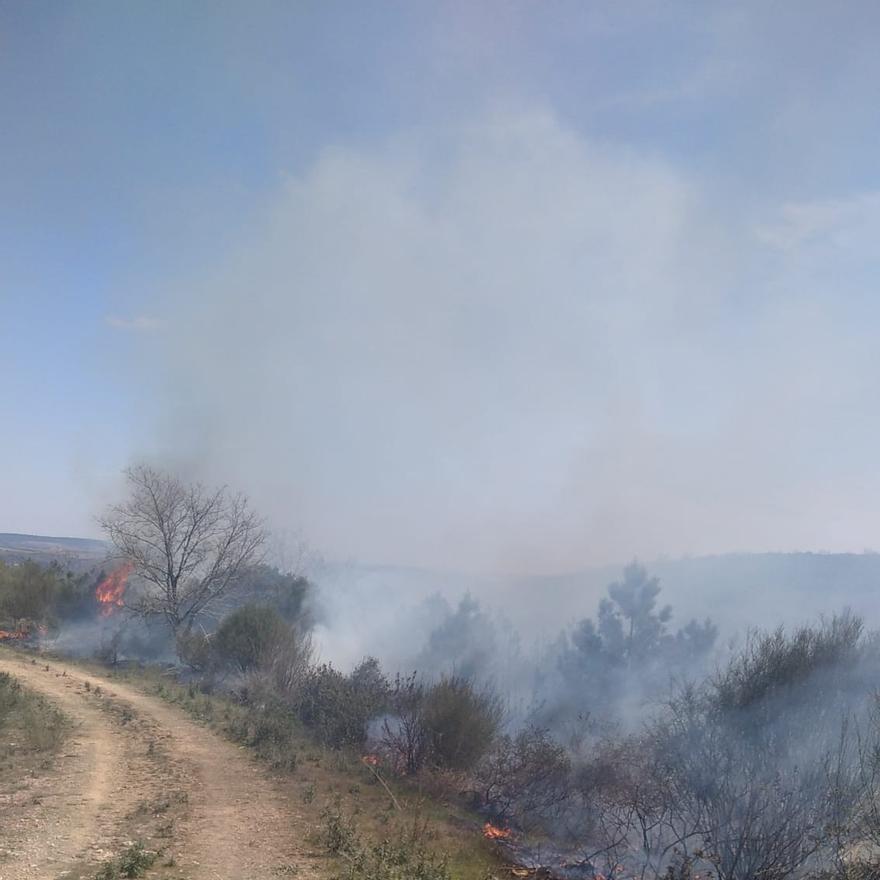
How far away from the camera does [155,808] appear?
9.34 m

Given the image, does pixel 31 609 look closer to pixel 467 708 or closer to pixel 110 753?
pixel 110 753

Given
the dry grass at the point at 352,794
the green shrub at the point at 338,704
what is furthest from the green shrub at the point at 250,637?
the dry grass at the point at 352,794

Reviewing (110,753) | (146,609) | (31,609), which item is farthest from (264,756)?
(31,609)

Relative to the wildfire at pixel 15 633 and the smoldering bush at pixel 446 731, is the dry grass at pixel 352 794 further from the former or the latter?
the wildfire at pixel 15 633

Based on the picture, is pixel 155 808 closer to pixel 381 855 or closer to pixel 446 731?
pixel 381 855

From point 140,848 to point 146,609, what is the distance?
22.1 metres

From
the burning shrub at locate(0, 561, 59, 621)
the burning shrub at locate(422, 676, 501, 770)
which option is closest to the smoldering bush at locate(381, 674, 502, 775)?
the burning shrub at locate(422, 676, 501, 770)

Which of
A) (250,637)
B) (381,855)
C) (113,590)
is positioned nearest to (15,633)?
(113,590)

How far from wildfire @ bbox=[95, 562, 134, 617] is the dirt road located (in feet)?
56.3

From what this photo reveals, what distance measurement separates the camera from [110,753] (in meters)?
12.0

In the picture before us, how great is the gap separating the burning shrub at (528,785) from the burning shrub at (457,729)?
45cm

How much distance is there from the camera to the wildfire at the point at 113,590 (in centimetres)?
3066

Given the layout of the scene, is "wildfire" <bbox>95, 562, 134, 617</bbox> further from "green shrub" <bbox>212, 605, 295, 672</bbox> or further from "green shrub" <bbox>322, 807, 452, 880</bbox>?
"green shrub" <bbox>322, 807, 452, 880</bbox>

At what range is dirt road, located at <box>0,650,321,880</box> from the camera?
763cm
